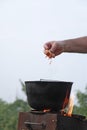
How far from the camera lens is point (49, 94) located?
5.04 m

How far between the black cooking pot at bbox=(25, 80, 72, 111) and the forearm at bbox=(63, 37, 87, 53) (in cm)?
41

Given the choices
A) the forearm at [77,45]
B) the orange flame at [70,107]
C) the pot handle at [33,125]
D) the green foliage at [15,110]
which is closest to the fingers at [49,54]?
the forearm at [77,45]

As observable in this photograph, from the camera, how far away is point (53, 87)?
16.5 ft

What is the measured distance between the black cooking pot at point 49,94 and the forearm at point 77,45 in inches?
16.3

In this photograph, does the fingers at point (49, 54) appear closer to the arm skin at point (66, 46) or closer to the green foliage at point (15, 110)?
the arm skin at point (66, 46)

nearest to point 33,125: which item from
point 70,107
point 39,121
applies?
point 39,121

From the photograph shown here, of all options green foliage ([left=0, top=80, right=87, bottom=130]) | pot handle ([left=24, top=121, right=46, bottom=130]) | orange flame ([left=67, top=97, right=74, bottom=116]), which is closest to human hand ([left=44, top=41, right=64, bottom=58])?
orange flame ([left=67, top=97, right=74, bottom=116])

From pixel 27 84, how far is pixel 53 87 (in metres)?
0.29

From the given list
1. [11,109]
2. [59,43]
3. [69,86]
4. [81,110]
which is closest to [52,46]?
[59,43]

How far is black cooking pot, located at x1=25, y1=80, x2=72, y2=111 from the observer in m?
5.04

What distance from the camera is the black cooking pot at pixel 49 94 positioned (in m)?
5.04

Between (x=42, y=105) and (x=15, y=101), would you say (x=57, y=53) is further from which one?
(x=15, y=101)

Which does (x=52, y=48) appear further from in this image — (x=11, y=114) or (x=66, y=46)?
(x=11, y=114)

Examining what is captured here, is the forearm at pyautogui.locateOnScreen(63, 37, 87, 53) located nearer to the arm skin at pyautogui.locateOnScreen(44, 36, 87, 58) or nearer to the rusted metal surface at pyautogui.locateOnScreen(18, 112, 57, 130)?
the arm skin at pyautogui.locateOnScreen(44, 36, 87, 58)
